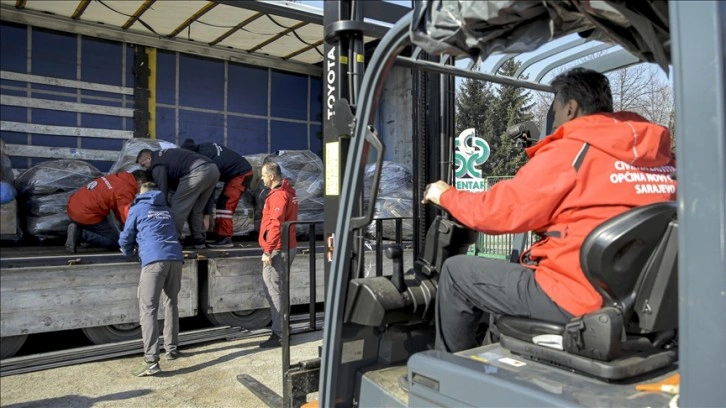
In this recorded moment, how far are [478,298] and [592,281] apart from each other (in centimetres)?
52

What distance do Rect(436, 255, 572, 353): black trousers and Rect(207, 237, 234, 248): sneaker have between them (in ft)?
16.2

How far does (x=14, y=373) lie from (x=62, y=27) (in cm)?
537

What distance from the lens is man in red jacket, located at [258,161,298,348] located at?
19.7 feet

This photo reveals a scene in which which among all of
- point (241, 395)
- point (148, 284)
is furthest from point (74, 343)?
point (241, 395)

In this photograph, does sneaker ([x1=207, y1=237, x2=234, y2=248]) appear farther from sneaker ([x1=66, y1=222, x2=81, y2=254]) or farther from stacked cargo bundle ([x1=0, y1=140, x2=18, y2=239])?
stacked cargo bundle ([x1=0, y1=140, x2=18, y2=239])

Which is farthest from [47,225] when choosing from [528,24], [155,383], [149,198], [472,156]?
[472,156]

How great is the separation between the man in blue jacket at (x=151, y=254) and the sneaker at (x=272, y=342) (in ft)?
3.99

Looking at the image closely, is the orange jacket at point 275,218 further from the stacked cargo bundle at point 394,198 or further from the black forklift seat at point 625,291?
the black forklift seat at point 625,291

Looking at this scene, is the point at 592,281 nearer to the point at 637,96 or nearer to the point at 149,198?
the point at 637,96

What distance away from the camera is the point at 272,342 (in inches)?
244

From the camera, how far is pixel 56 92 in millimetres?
8266

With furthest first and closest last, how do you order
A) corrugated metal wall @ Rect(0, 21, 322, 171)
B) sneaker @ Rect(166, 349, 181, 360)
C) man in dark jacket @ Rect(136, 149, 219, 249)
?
corrugated metal wall @ Rect(0, 21, 322, 171), man in dark jacket @ Rect(136, 149, 219, 249), sneaker @ Rect(166, 349, 181, 360)

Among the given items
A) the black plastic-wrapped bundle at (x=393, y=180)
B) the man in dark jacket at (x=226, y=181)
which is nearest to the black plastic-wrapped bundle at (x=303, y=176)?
the man in dark jacket at (x=226, y=181)

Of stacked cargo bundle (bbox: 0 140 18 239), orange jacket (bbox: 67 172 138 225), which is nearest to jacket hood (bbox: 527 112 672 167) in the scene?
orange jacket (bbox: 67 172 138 225)
